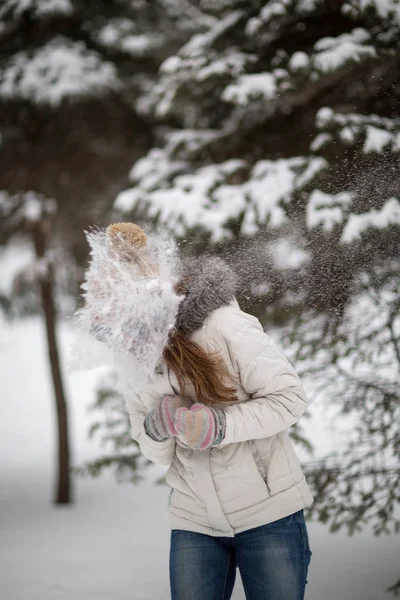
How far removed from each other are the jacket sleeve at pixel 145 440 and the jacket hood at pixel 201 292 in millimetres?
342

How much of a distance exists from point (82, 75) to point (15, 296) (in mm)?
3322

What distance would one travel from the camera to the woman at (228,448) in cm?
185

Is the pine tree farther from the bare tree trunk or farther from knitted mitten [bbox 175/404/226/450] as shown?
the bare tree trunk

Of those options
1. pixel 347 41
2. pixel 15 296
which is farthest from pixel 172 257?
pixel 15 296

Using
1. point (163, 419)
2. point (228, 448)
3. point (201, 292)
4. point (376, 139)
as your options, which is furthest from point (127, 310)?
point (376, 139)

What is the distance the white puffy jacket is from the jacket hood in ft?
0.10

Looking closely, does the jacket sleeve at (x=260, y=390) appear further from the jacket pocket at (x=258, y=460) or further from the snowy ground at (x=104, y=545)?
the snowy ground at (x=104, y=545)

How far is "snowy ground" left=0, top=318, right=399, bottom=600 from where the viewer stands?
337 centimetres

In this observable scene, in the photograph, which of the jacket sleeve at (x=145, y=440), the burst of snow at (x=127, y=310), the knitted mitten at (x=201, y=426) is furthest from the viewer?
the jacket sleeve at (x=145, y=440)

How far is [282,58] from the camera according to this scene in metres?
4.36

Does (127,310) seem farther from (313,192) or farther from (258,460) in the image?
(313,192)

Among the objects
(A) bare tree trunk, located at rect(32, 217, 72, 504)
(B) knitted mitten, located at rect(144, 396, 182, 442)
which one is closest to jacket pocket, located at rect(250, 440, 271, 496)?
(B) knitted mitten, located at rect(144, 396, 182, 442)

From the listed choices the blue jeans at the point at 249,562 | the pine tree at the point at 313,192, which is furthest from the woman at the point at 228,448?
the pine tree at the point at 313,192

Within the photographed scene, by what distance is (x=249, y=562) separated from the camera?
1890 millimetres
